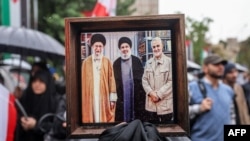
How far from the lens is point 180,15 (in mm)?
1912

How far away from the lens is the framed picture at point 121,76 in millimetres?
1954

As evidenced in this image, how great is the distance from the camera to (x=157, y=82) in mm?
1962

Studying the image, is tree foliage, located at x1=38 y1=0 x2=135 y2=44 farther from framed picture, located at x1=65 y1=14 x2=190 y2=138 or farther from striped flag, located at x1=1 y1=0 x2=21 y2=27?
framed picture, located at x1=65 y1=14 x2=190 y2=138

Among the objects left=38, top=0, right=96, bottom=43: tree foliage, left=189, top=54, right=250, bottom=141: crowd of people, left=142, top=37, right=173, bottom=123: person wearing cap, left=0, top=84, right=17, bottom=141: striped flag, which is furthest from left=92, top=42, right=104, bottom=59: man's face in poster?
left=38, top=0, right=96, bottom=43: tree foliage

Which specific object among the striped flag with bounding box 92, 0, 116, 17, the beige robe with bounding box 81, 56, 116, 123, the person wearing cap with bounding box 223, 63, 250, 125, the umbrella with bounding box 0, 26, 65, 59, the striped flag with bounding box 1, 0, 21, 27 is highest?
the striped flag with bounding box 1, 0, 21, 27

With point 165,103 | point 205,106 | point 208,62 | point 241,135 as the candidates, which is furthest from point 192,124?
point 165,103

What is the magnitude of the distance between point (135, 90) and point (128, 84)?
0.12ft

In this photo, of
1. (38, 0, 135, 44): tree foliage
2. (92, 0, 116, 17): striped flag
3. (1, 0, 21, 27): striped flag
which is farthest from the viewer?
(38, 0, 135, 44): tree foliage

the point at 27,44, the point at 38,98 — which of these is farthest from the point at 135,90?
the point at 27,44

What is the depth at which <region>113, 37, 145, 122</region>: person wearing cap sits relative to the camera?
6.47 feet

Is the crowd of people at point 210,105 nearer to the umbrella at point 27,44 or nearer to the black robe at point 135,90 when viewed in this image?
the umbrella at point 27,44

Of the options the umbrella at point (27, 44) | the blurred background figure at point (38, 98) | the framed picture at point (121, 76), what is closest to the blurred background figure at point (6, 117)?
the framed picture at point (121, 76)

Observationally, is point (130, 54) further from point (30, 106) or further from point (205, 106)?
point (30, 106)

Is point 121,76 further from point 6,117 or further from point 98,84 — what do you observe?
point 6,117
